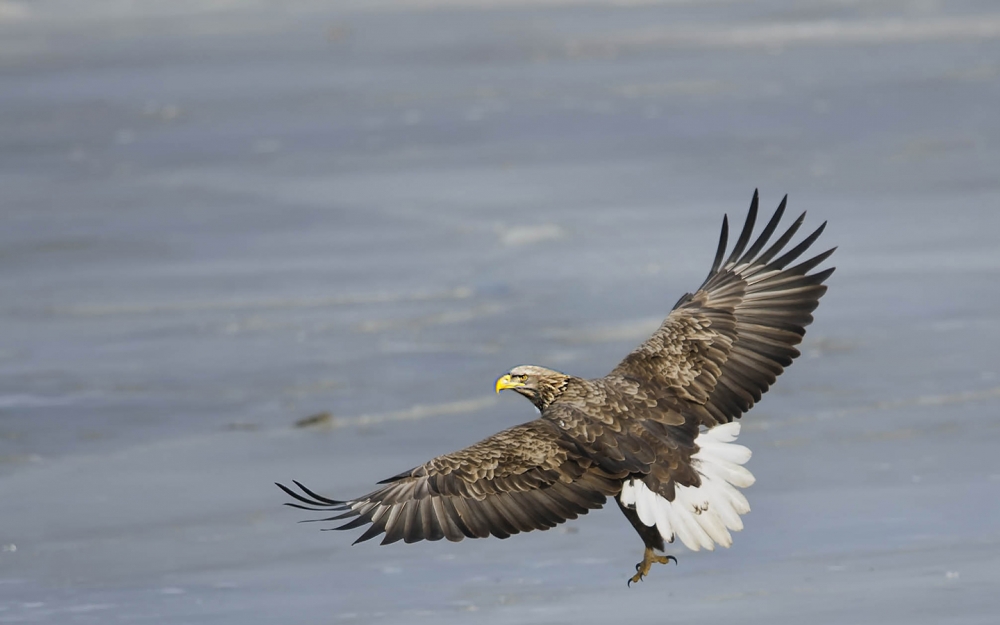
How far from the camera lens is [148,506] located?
6547 millimetres

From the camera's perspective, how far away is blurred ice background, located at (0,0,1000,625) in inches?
223

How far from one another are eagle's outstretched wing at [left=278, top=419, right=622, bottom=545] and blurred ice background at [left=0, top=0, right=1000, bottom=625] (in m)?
0.34

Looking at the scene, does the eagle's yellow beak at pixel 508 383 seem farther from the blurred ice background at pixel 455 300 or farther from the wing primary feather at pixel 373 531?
the wing primary feather at pixel 373 531

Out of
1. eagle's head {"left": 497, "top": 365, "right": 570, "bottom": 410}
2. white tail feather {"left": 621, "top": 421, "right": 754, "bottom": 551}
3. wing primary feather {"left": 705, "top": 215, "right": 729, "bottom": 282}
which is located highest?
wing primary feather {"left": 705, "top": 215, "right": 729, "bottom": 282}

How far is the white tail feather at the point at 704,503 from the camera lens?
5.12 metres

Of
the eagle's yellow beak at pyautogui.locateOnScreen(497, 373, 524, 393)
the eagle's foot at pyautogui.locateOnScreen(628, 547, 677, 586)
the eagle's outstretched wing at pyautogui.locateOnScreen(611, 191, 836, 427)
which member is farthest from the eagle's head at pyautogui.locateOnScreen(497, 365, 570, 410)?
the eagle's foot at pyautogui.locateOnScreen(628, 547, 677, 586)

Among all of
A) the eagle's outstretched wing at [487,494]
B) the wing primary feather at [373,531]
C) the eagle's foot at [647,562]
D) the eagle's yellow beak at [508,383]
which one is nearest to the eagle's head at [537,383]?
the eagle's yellow beak at [508,383]

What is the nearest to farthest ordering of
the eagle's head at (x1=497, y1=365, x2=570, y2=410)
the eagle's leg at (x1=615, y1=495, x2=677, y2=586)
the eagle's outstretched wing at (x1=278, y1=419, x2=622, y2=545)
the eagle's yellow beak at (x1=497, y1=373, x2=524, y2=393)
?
the eagle's outstretched wing at (x1=278, y1=419, x2=622, y2=545) < the eagle's leg at (x1=615, y1=495, x2=677, y2=586) < the eagle's head at (x1=497, y1=365, x2=570, y2=410) < the eagle's yellow beak at (x1=497, y1=373, x2=524, y2=393)

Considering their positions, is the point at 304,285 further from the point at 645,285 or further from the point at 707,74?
the point at 707,74

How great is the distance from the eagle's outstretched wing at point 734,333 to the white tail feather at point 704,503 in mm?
328

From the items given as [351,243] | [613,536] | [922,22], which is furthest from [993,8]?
[613,536]

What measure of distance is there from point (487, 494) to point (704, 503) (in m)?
0.67

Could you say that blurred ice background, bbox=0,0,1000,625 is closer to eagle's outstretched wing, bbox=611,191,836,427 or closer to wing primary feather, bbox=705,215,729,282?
eagle's outstretched wing, bbox=611,191,836,427

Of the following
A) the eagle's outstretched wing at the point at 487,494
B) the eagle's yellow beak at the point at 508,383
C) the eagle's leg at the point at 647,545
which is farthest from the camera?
the eagle's yellow beak at the point at 508,383
